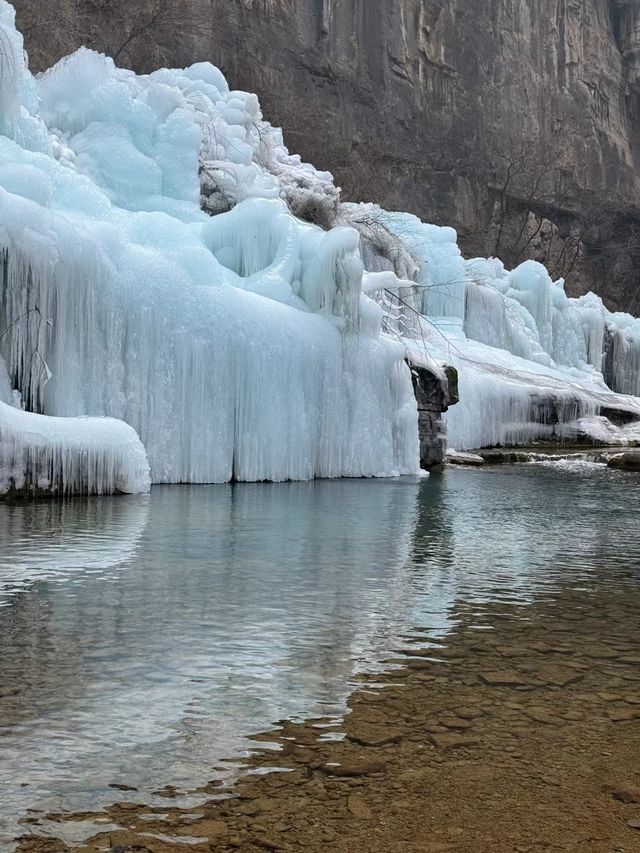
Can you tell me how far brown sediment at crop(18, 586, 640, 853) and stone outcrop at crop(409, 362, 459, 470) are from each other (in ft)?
29.4

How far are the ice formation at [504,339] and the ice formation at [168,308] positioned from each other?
1626mm

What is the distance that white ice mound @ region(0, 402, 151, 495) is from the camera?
6.52m

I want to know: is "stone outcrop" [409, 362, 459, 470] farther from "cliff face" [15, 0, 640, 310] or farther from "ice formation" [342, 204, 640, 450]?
"cliff face" [15, 0, 640, 310]

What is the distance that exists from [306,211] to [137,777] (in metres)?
13.5

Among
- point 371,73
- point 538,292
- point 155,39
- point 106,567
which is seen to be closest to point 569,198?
point 371,73

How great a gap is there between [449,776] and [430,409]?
9959 millimetres

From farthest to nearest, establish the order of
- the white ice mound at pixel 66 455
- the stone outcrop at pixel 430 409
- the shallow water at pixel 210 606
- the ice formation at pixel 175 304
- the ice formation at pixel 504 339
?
the ice formation at pixel 504 339 → the stone outcrop at pixel 430 409 → the ice formation at pixel 175 304 → the white ice mound at pixel 66 455 → the shallow water at pixel 210 606

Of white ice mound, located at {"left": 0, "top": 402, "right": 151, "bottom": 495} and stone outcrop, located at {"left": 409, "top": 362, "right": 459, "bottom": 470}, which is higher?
stone outcrop, located at {"left": 409, "top": 362, "right": 459, "bottom": 470}

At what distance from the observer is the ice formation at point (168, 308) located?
762 cm

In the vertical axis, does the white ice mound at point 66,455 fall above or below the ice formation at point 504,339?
below

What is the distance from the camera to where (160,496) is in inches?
286

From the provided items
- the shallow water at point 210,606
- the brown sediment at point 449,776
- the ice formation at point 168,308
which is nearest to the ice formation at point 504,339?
the ice formation at point 168,308

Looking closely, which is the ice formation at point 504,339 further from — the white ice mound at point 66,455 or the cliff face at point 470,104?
the cliff face at point 470,104

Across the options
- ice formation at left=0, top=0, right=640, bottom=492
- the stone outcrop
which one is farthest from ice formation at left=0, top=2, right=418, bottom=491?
the stone outcrop
